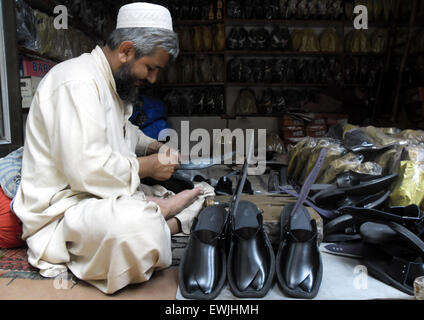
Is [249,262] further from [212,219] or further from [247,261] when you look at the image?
[212,219]

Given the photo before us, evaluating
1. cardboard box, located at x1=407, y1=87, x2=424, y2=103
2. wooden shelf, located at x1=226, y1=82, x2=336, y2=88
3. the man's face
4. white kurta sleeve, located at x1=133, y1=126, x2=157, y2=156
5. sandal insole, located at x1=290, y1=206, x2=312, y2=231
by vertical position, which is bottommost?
sandal insole, located at x1=290, y1=206, x2=312, y2=231

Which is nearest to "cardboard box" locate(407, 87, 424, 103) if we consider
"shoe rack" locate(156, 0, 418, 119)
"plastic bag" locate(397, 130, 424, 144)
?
"shoe rack" locate(156, 0, 418, 119)

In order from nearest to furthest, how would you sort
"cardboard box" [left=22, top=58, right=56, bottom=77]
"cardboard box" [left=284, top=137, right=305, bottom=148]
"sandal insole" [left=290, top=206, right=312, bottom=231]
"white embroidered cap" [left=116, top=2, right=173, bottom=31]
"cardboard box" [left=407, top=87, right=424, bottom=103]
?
"sandal insole" [left=290, top=206, right=312, bottom=231]
"white embroidered cap" [left=116, top=2, right=173, bottom=31]
"cardboard box" [left=22, top=58, right=56, bottom=77]
"cardboard box" [left=407, top=87, right=424, bottom=103]
"cardboard box" [left=284, top=137, right=305, bottom=148]

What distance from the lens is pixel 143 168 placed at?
155cm

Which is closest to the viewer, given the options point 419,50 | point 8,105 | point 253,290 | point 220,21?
point 253,290

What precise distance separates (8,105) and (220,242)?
5.39 feet

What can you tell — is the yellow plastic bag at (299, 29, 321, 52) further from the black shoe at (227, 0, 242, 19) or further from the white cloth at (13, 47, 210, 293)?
the white cloth at (13, 47, 210, 293)

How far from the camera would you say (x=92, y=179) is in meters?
1.31

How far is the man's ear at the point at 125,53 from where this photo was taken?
155 cm

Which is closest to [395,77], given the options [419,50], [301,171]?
[419,50]

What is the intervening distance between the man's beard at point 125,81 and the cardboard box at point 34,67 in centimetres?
144

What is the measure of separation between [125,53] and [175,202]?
704 millimetres

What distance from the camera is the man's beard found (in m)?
1.58
